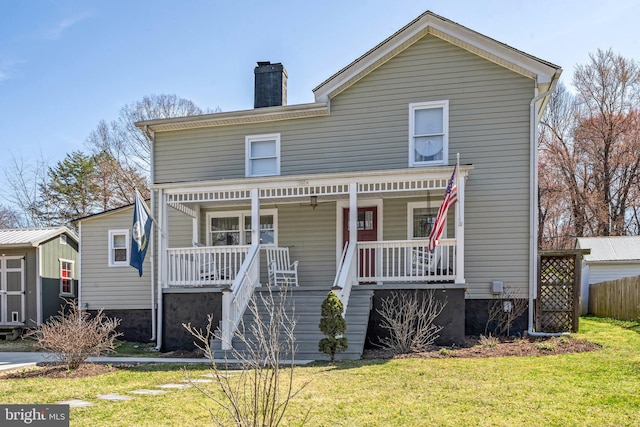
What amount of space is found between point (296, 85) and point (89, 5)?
5.81 m

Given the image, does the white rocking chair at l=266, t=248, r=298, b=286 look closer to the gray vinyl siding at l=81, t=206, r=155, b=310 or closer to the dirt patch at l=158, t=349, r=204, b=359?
the dirt patch at l=158, t=349, r=204, b=359

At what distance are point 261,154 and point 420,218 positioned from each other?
13.9 feet

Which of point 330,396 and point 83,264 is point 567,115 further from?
→ point 330,396

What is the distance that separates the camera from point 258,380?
15.6ft

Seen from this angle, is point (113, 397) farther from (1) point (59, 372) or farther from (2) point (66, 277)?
(2) point (66, 277)

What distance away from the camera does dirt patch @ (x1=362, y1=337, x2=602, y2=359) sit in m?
8.41

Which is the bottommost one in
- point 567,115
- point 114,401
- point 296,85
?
point 114,401

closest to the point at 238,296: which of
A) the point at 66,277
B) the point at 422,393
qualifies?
the point at 422,393

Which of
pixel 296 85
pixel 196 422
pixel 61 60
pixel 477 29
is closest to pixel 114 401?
pixel 196 422

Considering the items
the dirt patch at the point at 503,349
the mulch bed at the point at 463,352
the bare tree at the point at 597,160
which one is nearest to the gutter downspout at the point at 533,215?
the mulch bed at the point at 463,352

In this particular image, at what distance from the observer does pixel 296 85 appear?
14.9 meters

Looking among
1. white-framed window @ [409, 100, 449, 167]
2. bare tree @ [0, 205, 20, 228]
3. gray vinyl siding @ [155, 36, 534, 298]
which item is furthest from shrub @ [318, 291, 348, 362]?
bare tree @ [0, 205, 20, 228]

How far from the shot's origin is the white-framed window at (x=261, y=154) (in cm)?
1284

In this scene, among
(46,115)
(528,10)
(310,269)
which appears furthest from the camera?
(46,115)
